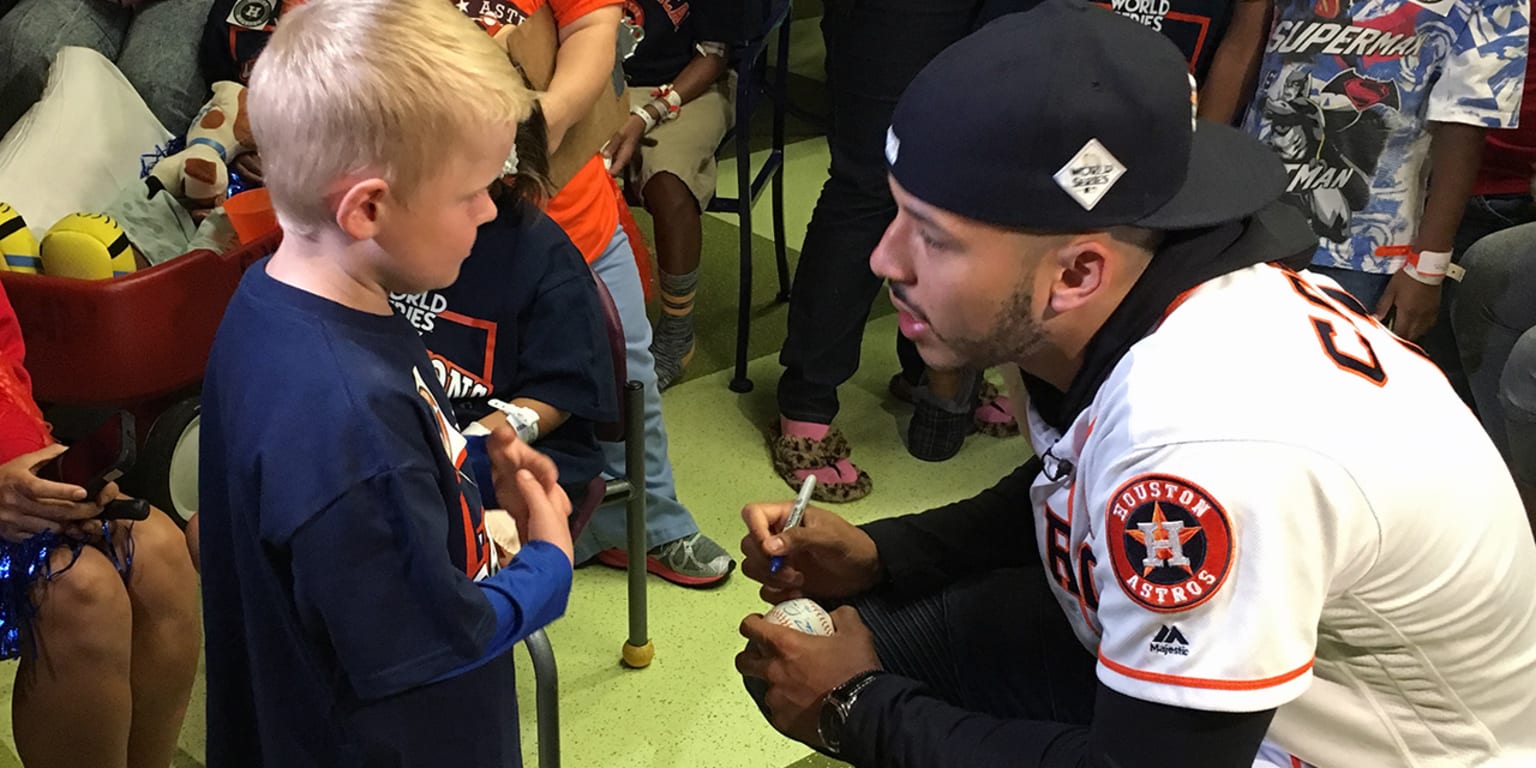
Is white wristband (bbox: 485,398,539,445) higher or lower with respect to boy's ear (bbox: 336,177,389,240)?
lower

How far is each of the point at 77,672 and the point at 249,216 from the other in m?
0.76

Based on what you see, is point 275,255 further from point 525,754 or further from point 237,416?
point 525,754

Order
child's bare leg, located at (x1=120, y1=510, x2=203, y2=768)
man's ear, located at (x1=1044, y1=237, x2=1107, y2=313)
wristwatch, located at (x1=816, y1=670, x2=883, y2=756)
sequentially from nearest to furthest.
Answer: man's ear, located at (x1=1044, y1=237, x2=1107, y2=313) < wristwatch, located at (x1=816, y1=670, x2=883, y2=756) < child's bare leg, located at (x1=120, y1=510, x2=203, y2=768)

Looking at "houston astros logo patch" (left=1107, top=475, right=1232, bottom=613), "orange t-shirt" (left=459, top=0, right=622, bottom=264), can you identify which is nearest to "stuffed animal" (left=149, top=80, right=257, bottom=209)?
"orange t-shirt" (left=459, top=0, right=622, bottom=264)

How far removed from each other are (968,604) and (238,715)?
73 cm

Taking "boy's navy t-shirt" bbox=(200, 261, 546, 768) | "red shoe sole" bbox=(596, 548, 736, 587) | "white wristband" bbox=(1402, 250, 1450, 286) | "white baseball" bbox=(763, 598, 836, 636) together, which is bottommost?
"red shoe sole" bbox=(596, 548, 736, 587)

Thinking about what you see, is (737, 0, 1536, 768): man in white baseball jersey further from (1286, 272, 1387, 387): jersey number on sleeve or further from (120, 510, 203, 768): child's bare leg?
(120, 510, 203, 768): child's bare leg

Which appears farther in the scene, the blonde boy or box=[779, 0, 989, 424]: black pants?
box=[779, 0, 989, 424]: black pants

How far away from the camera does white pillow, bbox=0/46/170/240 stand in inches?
78.7

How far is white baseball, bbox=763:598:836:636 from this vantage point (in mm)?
1263

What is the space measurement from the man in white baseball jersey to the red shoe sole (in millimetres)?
980

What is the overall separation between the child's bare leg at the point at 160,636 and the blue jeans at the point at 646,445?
1.92 ft

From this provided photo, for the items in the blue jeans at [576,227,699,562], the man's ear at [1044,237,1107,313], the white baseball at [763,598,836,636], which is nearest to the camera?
the man's ear at [1044,237,1107,313]

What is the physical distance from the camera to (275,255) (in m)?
1.03
